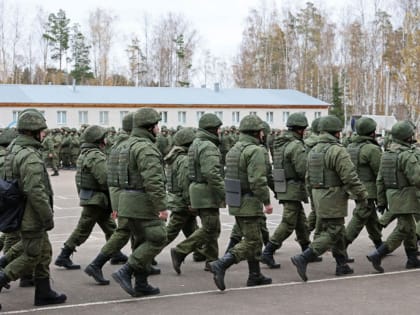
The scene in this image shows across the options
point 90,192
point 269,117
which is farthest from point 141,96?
point 90,192

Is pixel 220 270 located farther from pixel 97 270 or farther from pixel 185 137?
pixel 185 137

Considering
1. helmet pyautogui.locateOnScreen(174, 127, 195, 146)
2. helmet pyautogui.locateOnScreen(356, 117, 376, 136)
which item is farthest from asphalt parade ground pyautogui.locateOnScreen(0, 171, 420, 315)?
helmet pyautogui.locateOnScreen(356, 117, 376, 136)

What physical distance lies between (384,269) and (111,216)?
154 inches

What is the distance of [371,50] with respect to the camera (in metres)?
57.9

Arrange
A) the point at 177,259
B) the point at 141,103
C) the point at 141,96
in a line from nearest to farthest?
the point at 177,259 < the point at 141,103 < the point at 141,96

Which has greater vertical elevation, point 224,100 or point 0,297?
point 224,100

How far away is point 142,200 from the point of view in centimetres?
751

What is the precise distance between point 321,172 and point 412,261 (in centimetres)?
190

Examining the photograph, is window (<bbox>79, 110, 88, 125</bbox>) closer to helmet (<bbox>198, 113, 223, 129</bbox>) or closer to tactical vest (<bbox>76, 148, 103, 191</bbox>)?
tactical vest (<bbox>76, 148, 103, 191</bbox>)

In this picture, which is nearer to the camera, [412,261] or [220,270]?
[220,270]

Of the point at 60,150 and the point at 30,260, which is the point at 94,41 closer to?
the point at 60,150

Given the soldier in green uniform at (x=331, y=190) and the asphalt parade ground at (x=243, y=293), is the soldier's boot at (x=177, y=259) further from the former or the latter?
the soldier in green uniform at (x=331, y=190)

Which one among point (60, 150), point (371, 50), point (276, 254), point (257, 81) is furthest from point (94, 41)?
point (276, 254)

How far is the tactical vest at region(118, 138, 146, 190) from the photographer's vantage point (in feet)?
24.7
